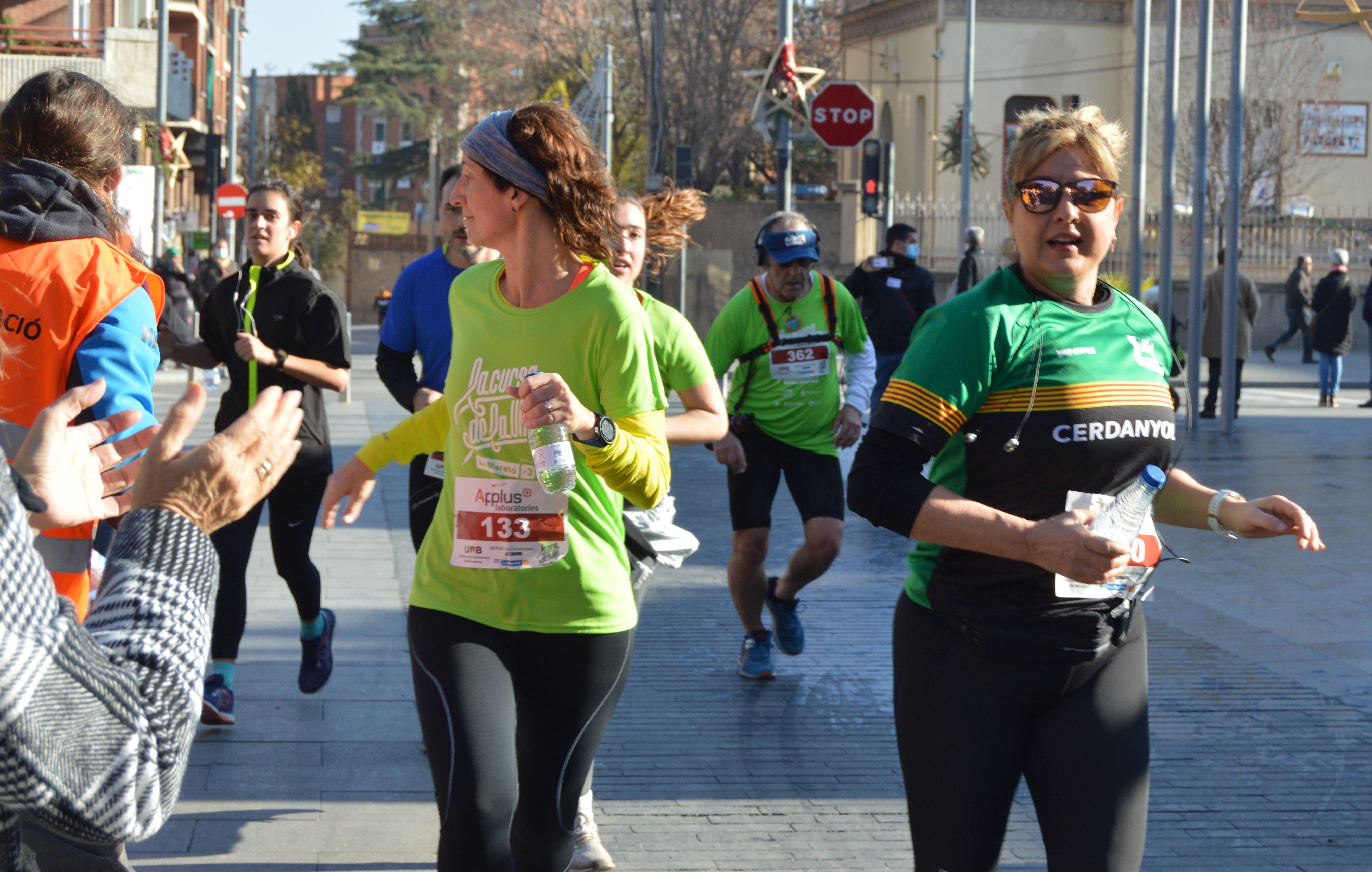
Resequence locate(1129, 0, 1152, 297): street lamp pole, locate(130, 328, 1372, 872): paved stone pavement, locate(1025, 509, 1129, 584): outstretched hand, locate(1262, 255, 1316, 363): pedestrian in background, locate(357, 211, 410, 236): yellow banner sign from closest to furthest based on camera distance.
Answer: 1. locate(1025, 509, 1129, 584): outstretched hand
2. locate(130, 328, 1372, 872): paved stone pavement
3. locate(1129, 0, 1152, 297): street lamp pole
4. locate(1262, 255, 1316, 363): pedestrian in background
5. locate(357, 211, 410, 236): yellow banner sign

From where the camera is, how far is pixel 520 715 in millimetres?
3266

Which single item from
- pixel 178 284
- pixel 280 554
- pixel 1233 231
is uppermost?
pixel 1233 231

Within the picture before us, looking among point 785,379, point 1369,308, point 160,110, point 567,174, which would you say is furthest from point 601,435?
point 160,110

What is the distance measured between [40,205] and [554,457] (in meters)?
1.11

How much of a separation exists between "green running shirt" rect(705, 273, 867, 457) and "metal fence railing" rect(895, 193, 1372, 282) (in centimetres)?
2394

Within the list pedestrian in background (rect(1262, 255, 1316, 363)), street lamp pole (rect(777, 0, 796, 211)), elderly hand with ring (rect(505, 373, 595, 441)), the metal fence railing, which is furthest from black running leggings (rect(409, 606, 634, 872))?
the metal fence railing

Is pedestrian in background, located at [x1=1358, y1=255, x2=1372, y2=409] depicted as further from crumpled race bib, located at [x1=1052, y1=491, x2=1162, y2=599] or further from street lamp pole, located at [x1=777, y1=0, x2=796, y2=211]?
crumpled race bib, located at [x1=1052, y1=491, x2=1162, y2=599]

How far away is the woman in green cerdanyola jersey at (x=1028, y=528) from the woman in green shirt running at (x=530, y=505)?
61 centimetres

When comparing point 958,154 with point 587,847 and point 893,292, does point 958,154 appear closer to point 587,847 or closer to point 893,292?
point 893,292

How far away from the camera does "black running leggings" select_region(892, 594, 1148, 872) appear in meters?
2.78

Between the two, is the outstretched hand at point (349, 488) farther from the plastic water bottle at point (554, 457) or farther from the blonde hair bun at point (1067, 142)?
the blonde hair bun at point (1067, 142)

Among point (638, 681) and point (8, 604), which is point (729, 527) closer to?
point (638, 681)

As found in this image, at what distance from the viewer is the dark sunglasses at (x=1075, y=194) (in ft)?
9.88

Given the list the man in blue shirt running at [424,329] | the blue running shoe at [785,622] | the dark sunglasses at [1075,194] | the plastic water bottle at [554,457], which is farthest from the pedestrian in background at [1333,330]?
the plastic water bottle at [554,457]
